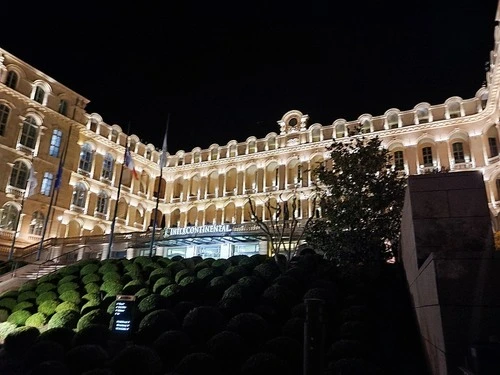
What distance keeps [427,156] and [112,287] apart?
1321 inches

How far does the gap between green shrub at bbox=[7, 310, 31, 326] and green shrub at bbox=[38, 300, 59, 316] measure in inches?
22.0

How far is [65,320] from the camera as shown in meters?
14.5

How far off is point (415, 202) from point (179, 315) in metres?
8.47

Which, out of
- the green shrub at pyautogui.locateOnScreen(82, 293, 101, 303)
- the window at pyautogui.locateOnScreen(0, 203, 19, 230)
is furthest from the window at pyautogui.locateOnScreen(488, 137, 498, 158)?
the window at pyautogui.locateOnScreen(0, 203, 19, 230)

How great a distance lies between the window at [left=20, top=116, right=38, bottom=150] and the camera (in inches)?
1448

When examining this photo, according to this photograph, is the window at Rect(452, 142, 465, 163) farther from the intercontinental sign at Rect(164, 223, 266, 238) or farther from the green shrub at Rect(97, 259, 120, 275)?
the green shrub at Rect(97, 259, 120, 275)

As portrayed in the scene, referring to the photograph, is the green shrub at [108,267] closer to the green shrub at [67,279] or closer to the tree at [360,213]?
the green shrub at [67,279]

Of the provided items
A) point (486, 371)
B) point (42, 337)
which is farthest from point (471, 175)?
point (42, 337)

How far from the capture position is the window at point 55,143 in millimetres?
39125

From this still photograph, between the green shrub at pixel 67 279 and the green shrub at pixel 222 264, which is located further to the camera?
the green shrub at pixel 67 279

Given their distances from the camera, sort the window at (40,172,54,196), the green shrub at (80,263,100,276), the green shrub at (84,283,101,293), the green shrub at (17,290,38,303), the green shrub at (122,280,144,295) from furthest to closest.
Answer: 1. the window at (40,172,54,196)
2. the green shrub at (80,263,100,276)
3. the green shrub at (17,290,38,303)
4. the green shrub at (84,283,101,293)
5. the green shrub at (122,280,144,295)

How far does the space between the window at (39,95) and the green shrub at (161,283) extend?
3030 centimetres

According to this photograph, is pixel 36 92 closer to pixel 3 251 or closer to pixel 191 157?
pixel 3 251

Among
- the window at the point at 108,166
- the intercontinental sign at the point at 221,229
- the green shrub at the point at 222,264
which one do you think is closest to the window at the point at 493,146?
the intercontinental sign at the point at 221,229
